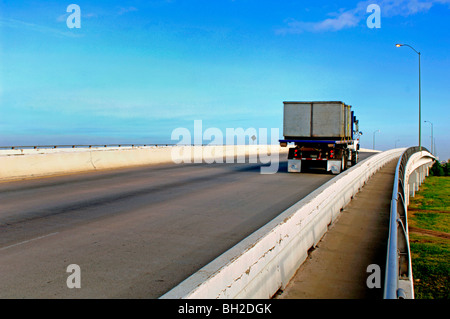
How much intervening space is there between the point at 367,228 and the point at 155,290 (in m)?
5.37

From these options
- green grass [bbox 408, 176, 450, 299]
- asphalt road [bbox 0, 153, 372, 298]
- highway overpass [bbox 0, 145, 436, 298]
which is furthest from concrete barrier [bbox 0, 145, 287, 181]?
green grass [bbox 408, 176, 450, 299]

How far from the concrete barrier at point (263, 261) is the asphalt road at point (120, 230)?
1.13m

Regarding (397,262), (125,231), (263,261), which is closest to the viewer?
(397,262)

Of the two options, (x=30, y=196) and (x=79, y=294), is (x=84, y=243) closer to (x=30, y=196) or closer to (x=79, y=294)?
(x=79, y=294)

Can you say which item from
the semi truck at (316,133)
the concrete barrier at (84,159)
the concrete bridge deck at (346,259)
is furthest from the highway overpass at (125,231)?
the semi truck at (316,133)

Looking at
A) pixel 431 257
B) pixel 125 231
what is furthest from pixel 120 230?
pixel 431 257

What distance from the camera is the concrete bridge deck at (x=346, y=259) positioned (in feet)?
17.5

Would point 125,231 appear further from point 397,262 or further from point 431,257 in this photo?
point 431,257

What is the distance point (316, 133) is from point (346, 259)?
1414 centimetres

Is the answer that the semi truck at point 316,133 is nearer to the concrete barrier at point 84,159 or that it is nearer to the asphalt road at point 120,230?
the asphalt road at point 120,230

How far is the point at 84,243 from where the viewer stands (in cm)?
693

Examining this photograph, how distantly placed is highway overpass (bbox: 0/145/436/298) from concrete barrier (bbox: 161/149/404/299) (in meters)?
0.04

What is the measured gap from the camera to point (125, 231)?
25.6 feet

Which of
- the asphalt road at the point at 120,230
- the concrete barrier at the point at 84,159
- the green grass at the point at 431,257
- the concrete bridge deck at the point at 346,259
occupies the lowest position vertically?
the green grass at the point at 431,257
